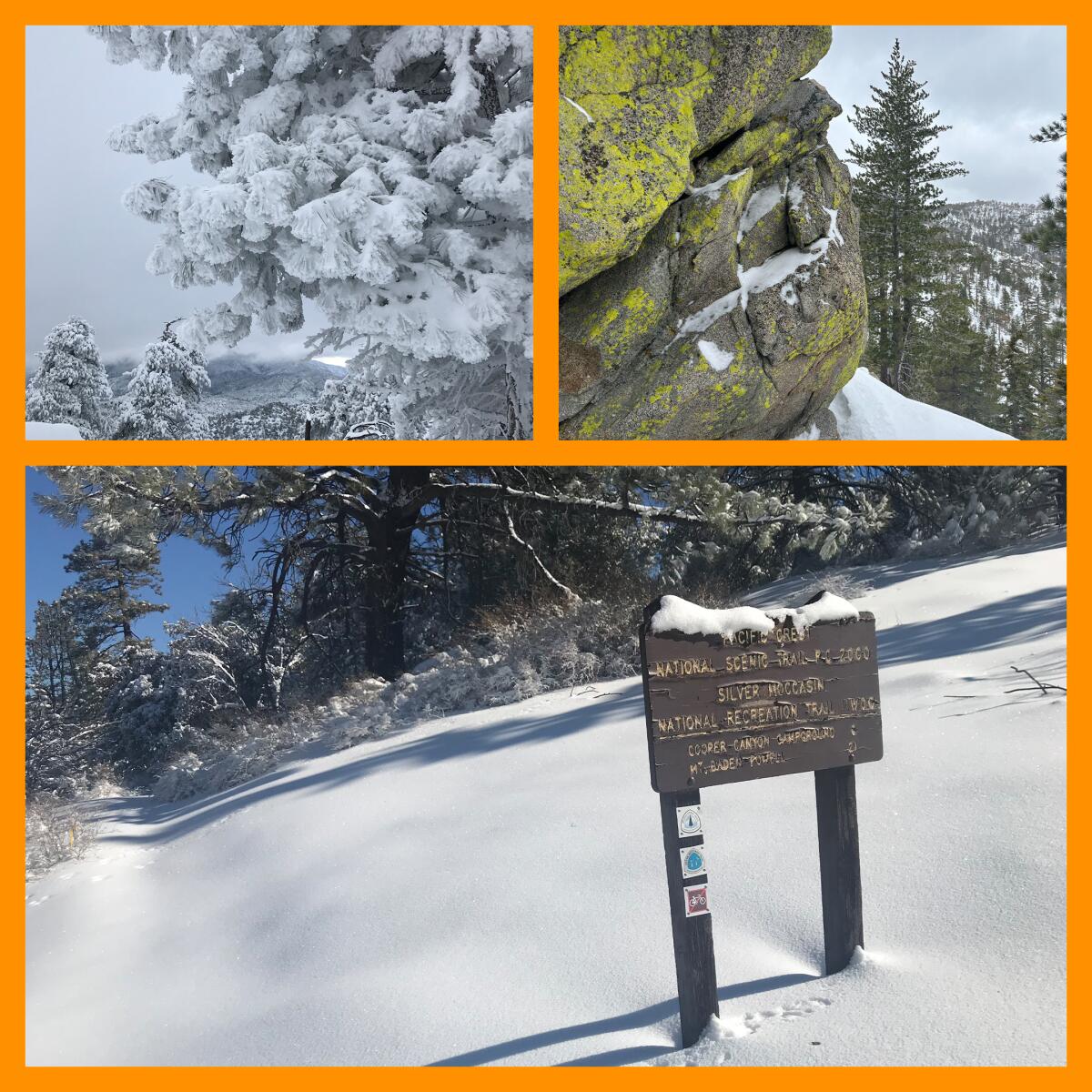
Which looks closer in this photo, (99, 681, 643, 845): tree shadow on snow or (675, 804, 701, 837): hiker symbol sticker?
(675, 804, 701, 837): hiker symbol sticker

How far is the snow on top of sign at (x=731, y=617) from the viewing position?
3.04 m

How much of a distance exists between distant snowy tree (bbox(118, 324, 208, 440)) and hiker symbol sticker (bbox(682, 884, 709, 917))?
13.7ft

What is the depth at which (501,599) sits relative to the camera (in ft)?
29.2

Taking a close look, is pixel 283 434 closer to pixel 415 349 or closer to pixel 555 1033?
pixel 415 349

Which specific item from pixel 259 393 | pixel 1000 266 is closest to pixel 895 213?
pixel 1000 266

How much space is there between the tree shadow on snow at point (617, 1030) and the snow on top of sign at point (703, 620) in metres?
1.38

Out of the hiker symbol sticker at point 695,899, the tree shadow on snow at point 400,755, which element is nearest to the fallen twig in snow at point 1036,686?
the tree shadow on snow at point 400,755

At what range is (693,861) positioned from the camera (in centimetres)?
311

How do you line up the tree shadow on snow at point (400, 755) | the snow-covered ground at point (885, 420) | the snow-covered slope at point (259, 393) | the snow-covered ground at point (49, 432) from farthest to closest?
the snow-covered ground at point (885, 420), the tree shadow on snow at point (400, 755), the snow-covered slope at point (259, 393), the snow-covered ground at point (49, 432)

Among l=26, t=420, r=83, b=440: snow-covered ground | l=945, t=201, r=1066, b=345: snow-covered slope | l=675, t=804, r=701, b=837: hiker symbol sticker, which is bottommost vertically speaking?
l=675, t=804, r=701, b=837: hiker symbol sticker

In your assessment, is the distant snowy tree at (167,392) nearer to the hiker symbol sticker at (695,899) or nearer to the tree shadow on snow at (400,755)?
the tree shadow on snow at (400,755)

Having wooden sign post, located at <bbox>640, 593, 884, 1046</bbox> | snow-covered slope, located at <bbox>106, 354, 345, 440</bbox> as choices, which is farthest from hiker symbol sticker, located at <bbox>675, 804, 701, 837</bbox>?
snow-covered slope, located at <bbox>106, 354, 345, 440</bbox>

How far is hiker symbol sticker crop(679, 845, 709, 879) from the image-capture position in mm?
3096

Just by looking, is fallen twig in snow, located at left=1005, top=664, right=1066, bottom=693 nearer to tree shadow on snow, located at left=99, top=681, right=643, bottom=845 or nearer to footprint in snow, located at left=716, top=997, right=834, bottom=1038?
tree shadow on snow, located at left=99, top=681, right=643, bottom=845
